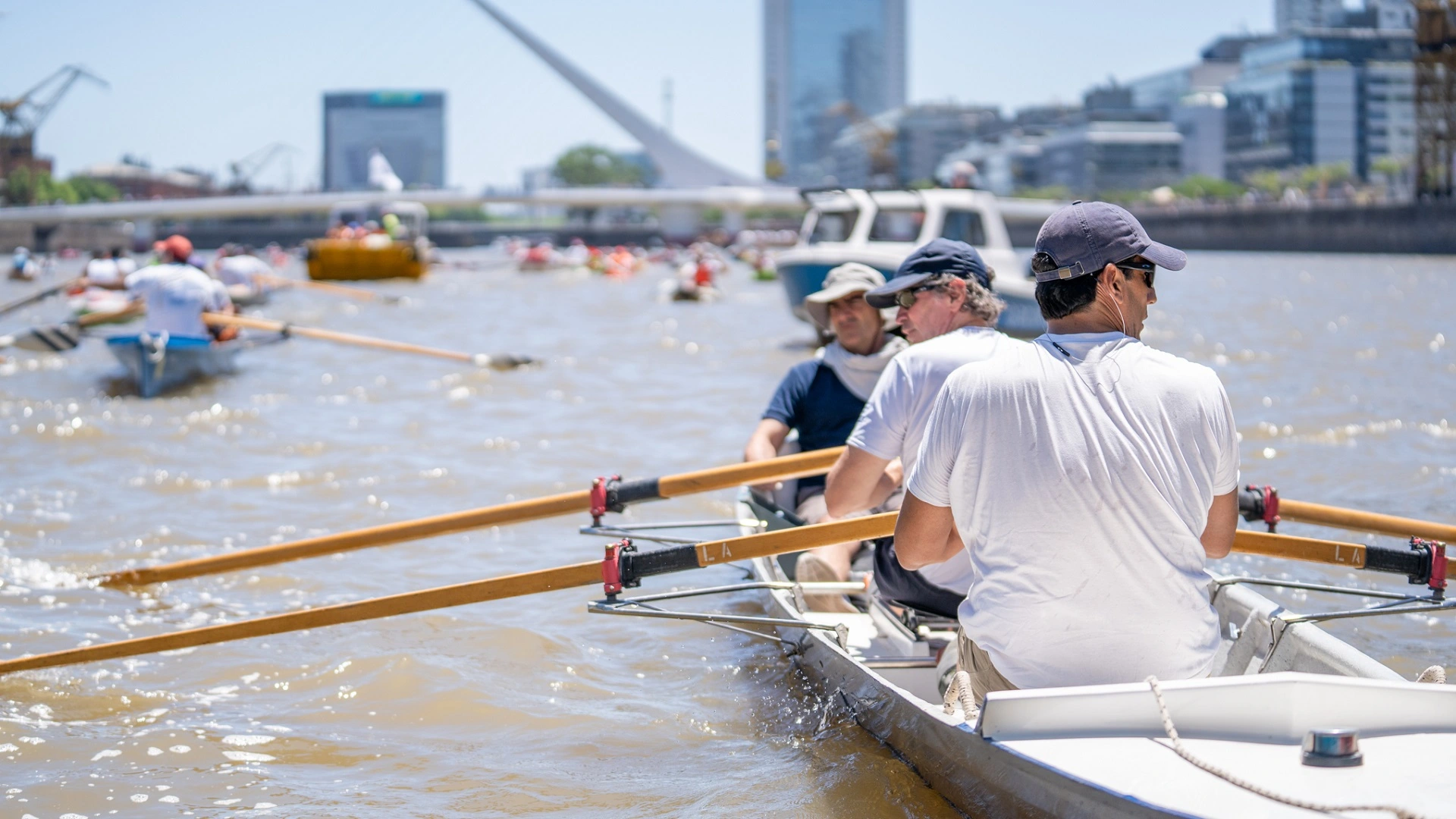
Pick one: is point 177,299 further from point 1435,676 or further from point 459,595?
point 1435,676

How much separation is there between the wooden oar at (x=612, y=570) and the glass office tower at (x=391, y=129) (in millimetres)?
194744

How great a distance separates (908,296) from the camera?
14.0 feet

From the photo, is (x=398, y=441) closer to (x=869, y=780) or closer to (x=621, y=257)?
(x=869, y=780)

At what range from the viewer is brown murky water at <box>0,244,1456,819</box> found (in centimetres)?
424

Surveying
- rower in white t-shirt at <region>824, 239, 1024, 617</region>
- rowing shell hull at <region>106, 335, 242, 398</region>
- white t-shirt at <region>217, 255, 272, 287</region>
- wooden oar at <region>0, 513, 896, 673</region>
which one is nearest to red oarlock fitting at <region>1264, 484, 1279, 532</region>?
rower in white t-shirt at <region>824, 239, 1024, 617</region>

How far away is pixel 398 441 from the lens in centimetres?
1120

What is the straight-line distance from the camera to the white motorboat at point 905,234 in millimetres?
15070

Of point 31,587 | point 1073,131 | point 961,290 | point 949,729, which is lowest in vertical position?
point 31,587

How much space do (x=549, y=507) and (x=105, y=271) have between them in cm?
1637

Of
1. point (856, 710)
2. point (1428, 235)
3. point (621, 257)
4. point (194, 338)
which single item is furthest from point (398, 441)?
point (1428, 235)

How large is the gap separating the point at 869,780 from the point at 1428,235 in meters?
57.7

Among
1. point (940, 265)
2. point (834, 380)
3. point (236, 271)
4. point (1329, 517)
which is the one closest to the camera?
point (940, 265)

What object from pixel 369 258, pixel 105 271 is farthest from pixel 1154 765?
pixel 369 258

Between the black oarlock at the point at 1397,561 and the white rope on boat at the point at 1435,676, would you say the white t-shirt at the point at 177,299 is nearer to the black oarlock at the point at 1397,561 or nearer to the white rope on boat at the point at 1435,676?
the black oarlock at the point at 1397,561
